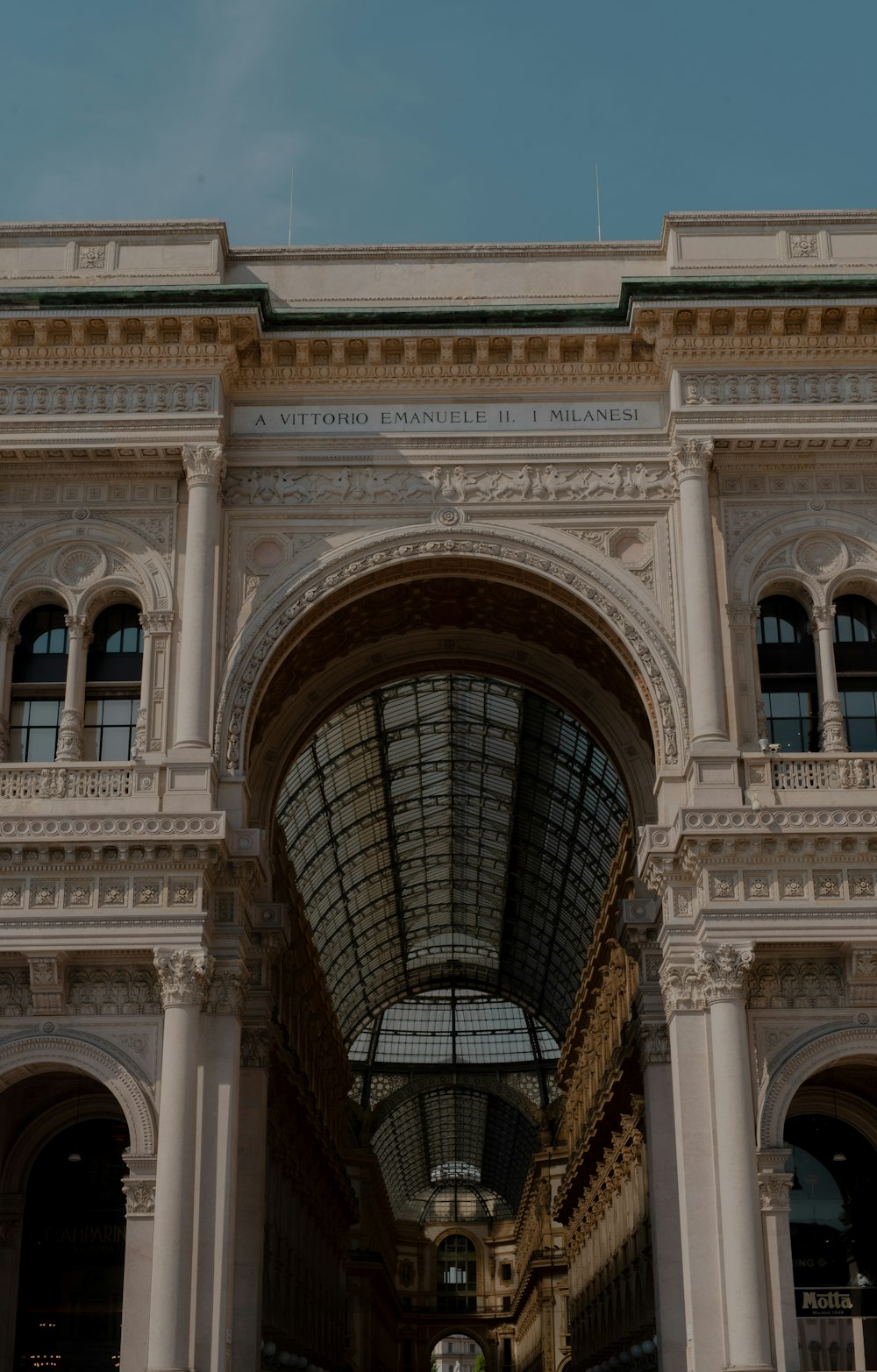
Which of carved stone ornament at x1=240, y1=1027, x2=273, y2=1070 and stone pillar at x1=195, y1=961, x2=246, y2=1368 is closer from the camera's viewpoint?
stone pillar at x1=195, y1=961, x2=246, y2=1368

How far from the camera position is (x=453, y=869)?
248 feet

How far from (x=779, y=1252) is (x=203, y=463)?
16476mm

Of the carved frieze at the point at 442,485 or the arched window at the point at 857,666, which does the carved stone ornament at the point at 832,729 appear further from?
the carved frieze at the point at 442,485

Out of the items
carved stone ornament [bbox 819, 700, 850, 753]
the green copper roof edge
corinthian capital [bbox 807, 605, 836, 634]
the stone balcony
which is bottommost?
the stone balcony

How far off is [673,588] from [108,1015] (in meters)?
12.3

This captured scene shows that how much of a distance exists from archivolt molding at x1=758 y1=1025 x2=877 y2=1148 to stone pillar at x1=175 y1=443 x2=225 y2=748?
432 inches

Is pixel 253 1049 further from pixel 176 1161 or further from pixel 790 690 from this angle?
pixel 790 690

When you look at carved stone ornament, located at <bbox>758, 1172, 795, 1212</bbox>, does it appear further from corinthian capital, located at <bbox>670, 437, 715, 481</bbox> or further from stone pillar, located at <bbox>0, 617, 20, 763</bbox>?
stone pillar, located at <bbox>0, 617, 20, 763</bbox>

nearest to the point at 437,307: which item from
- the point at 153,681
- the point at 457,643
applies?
the point at 457,643

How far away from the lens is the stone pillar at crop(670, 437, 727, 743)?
29.4 metres

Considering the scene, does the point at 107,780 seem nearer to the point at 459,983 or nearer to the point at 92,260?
the point at 92,260

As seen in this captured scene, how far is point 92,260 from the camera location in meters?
32.7

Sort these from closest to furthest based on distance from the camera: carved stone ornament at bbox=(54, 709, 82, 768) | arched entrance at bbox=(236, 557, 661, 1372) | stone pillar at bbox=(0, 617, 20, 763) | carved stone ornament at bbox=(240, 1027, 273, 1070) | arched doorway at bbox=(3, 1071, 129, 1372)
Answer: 1. carved stone ornament at bbox=(54, 709, 82, 768)
2. stone pillar at bbox=(0, 617, 20, 763)
3. arched doorway at bbox=(3, 1071, 129, 1372)
4. carved stone ornament at bbox=(240, 1027, 273, 1070)
5. arched entrance at bbox=(236, 557, 661, 1372)

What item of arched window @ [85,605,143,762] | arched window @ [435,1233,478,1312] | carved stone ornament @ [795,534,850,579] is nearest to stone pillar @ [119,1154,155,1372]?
arched window @ [85,605,143,762]
